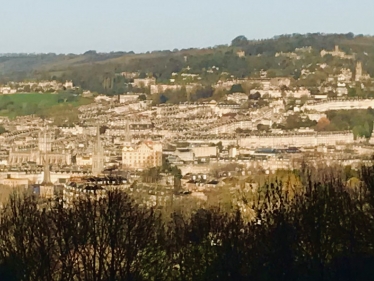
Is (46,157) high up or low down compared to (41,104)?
down

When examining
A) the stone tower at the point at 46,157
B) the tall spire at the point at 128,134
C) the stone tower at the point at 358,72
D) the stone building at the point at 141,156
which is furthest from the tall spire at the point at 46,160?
the stone tower at the point at 358,72

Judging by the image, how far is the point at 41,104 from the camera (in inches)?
2290

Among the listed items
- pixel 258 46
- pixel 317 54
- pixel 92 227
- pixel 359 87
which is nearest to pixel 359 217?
pixel 92 227

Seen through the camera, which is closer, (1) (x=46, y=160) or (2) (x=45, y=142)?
(1) (x=46, y=160)

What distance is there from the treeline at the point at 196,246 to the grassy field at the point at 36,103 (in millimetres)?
43287

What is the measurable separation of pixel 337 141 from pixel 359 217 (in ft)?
102

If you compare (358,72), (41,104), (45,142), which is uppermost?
(358,72)

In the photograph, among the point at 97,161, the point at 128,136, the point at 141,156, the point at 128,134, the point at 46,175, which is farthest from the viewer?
the point at 128,134

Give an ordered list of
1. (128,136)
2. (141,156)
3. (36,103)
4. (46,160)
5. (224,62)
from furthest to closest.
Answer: (224,62), (36,103), (128,136), (46,160), (141,156)

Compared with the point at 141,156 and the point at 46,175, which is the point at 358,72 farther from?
the point at 46,175

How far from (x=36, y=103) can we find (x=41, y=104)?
0.82ft

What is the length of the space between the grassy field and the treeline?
43.3m

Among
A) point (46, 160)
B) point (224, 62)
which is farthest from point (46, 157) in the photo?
point (224, 62)

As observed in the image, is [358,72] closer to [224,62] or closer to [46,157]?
[224,62]
